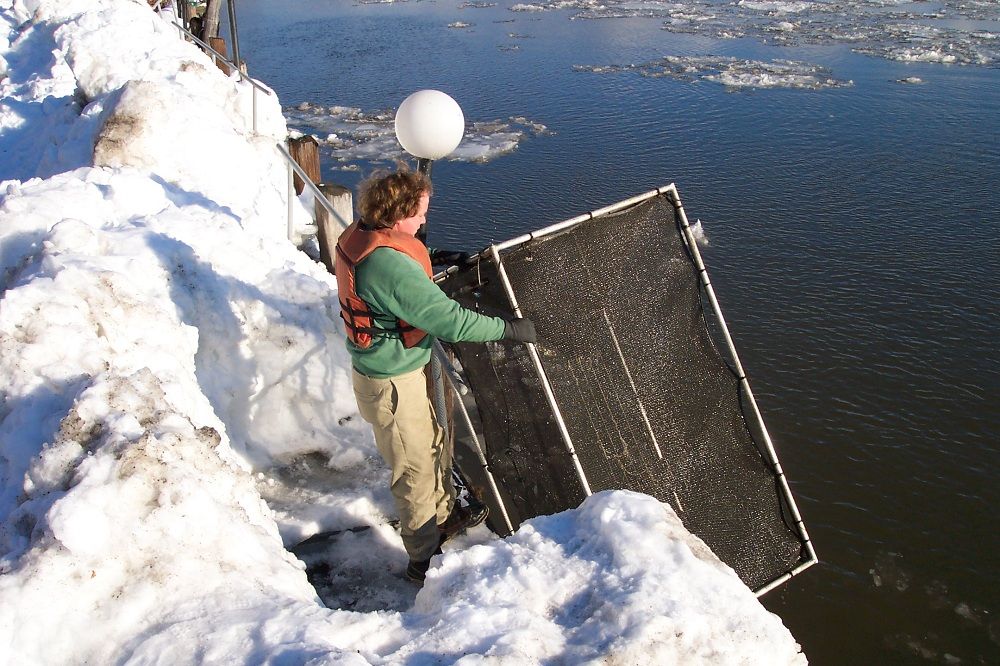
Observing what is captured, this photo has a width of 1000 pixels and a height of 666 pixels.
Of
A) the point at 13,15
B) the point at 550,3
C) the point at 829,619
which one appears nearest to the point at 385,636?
the point at 829,619

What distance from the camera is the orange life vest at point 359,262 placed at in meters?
3.53

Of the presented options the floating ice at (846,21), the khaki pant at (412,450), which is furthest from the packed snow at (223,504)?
the floating ice at (846,21)

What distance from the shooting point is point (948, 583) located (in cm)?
600

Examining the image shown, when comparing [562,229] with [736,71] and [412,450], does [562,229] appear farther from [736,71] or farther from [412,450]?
[736,71]

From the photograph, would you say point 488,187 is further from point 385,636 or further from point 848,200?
point 385,636

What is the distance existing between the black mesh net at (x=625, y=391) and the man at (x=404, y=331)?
1.52ft

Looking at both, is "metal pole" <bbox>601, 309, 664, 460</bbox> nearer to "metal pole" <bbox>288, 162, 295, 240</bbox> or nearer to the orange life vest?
the orange life vest

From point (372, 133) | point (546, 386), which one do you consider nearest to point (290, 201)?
point (546, 386)

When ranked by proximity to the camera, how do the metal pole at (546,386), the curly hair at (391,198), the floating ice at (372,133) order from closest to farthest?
the curly hair at (391,198)
the metal pole at (546,386)
the floating ice at (372,133)

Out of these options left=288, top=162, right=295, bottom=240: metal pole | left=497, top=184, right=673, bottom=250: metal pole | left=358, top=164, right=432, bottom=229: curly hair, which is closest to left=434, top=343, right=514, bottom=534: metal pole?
left=497, top=184, right=673, bottom=250: metal pole

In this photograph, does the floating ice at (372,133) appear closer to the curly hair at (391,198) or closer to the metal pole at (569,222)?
the metal pole at (569,222)

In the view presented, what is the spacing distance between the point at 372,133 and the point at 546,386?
1386 centimetres

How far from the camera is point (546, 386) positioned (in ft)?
13.6

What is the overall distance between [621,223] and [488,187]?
31.0ft
